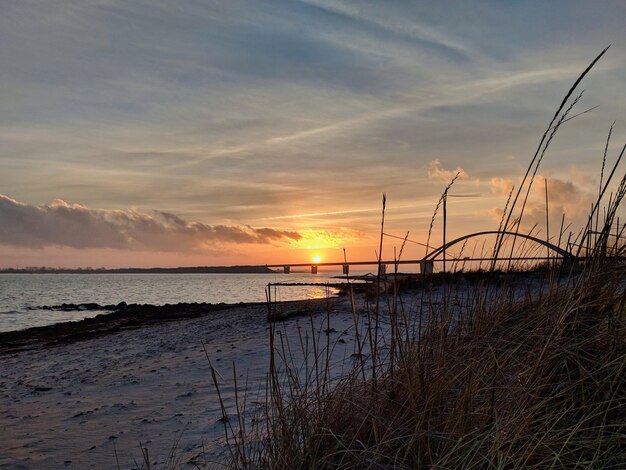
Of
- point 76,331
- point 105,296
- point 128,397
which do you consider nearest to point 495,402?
point 128,397

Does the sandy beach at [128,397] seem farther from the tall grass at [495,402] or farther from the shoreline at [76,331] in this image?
the shoreline at [76,331]

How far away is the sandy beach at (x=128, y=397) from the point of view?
4.57 metres

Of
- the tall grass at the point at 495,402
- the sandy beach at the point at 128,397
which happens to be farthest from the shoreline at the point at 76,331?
the tall grass at the point at 495,402

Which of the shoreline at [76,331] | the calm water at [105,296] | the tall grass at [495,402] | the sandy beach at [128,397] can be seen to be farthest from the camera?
the calm water at [105,296]

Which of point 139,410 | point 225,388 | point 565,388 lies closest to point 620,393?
point 565,388

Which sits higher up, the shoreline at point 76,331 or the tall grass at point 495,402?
the tall grass at point 495,402

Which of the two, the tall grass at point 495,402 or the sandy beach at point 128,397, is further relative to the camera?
the sandy beach at point 128,397

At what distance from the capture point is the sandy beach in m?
4.57

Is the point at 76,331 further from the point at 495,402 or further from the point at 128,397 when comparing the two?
the point at 495,402

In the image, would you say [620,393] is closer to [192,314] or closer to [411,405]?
[411,405]

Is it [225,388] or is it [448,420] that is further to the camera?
[225,388]

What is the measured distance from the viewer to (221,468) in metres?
3.31

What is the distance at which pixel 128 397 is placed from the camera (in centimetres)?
649

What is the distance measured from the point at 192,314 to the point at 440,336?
53.1 ft
